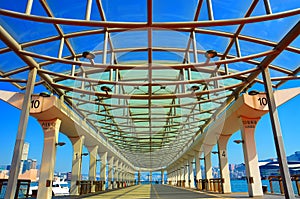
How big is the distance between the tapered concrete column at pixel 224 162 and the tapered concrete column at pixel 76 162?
377 inches

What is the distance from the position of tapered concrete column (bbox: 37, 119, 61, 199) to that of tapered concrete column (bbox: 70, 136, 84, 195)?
14.4 feet

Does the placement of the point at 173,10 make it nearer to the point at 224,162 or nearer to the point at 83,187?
the point at 224,162

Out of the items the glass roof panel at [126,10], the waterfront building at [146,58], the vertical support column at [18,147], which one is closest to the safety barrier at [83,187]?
the waterfront building at [146,58]

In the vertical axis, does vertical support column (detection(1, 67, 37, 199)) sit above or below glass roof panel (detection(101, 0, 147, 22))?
below

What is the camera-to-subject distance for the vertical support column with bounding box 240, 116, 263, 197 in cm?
1090

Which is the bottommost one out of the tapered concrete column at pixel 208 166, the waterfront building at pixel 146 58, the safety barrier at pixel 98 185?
the safety barrier at pixel 98 185

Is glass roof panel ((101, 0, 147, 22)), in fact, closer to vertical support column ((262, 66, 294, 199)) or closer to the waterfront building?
Answer: the waterfront building

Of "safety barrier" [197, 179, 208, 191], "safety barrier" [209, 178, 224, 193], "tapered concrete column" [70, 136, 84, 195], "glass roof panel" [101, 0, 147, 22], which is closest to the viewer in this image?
"glass roof panel" [101, 0, 147, 22]

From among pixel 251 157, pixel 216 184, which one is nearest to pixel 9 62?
pixel 251 157

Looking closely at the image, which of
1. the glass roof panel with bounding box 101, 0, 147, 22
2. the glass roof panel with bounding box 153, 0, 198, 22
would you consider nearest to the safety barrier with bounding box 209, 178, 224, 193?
the glass roof panel with bounding box 153, 0, 198, 22

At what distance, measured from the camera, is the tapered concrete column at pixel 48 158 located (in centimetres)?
1081

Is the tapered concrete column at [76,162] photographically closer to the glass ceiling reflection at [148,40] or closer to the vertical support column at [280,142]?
the glass ceiling reflection at [148,40]

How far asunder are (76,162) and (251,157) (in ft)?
36.6

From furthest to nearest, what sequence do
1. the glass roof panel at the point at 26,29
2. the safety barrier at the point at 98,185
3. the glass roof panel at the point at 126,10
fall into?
1. the safety barrier at the point at 98,185
2. the glass roof panel at the point at 126,10
3. the glass roof panel at the point at 26,29
